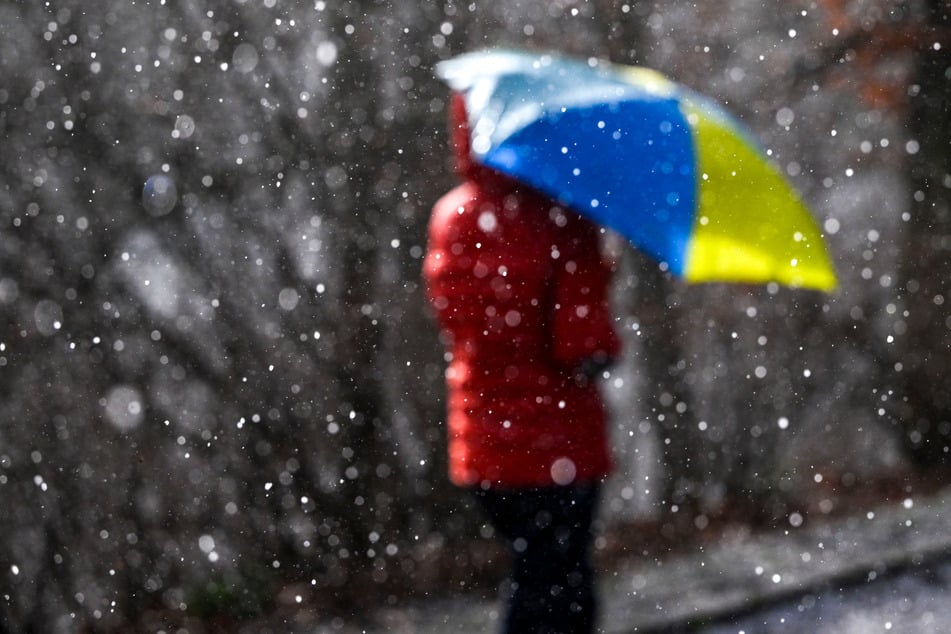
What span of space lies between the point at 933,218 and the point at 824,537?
8.34 feet

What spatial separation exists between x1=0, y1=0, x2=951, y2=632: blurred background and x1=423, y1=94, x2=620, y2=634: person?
9.12 feet

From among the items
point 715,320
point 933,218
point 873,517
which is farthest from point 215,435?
point 933,218

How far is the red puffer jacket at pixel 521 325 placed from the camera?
328 centimetres

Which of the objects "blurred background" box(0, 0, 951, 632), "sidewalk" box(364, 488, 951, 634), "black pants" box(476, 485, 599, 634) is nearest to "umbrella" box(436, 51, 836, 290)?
"black pants" box(476, 485, 599, 634)

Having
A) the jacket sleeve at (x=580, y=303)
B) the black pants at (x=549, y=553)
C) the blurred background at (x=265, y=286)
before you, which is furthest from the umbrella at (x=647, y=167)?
the blurred background at (x=265, y=286)

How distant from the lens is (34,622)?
5473 mm

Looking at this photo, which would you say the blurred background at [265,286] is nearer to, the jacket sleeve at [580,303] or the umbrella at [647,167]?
the umbrella at [647,167]

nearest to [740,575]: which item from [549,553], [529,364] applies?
[549,553]

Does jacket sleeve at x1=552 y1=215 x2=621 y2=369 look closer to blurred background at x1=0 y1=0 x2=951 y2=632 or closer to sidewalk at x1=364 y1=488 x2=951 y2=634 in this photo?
sidewalk at x1=364 y1=488 x2=951 y2=634

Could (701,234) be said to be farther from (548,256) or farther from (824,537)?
(824,537)

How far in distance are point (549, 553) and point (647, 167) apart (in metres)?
1.06

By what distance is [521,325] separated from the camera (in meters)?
3.33

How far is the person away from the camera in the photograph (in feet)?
10.8

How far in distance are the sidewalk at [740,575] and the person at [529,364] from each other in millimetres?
1776
